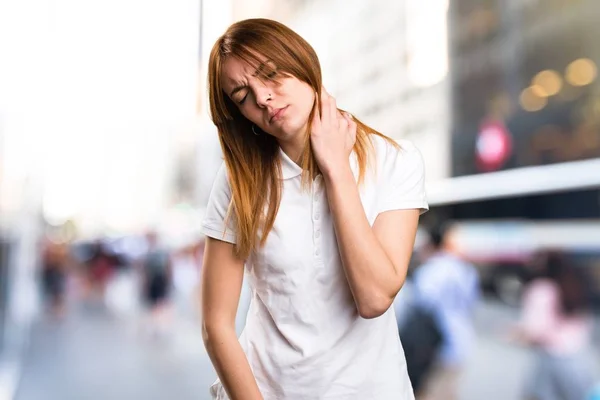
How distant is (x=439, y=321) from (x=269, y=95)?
2.66 metres

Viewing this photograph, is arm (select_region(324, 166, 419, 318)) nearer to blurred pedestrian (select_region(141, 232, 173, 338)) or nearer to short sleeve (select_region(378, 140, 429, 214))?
short sleeve (select_region(378, 140, 429, 214))

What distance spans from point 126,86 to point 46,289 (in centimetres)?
534

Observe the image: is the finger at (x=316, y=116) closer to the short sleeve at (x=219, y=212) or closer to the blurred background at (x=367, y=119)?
the short sleeve at (x=219, y=212)

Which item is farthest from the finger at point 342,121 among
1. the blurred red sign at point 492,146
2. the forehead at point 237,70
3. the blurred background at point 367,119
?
the blurred red sign at point 492,146

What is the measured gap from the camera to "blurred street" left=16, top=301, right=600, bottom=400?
16.9 feet

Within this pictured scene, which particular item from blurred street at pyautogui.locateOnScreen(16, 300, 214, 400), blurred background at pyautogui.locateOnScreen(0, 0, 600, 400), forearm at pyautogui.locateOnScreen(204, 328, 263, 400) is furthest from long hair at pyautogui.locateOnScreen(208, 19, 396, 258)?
blurred street at pyautogui.locateOnScreen(16, 300, 214, 400)

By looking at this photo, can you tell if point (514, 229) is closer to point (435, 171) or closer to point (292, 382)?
point (435, 171)

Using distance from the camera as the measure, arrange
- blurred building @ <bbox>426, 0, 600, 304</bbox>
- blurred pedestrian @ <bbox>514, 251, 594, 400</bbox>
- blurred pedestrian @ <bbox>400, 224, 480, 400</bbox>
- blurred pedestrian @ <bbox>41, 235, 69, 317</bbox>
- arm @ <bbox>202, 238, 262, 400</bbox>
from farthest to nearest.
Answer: blurred pedestrian @ <bbox>41, 235, 69, 317</bbox>
blurred building @ <bbox>426, 0, 600, 304</bbox>
blurred pedestrian @ <bbox>514, 251, 594, 400</bbox>
blurred pedestrian @ <bbox>400, 224, 480, 400</bbox>
arm @ <bbox>202, 238, 262, 400</bbox>

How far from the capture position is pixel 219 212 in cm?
103

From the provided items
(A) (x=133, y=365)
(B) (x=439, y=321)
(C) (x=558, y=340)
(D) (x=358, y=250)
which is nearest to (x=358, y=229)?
(D) (x=358, y=250)

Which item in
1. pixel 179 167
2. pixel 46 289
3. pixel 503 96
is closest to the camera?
pixel 503 96

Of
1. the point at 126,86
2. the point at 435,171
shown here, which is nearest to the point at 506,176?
the point at 435,171

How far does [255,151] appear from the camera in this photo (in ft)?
3.37

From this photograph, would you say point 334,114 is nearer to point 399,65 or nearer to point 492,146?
point 399,65
